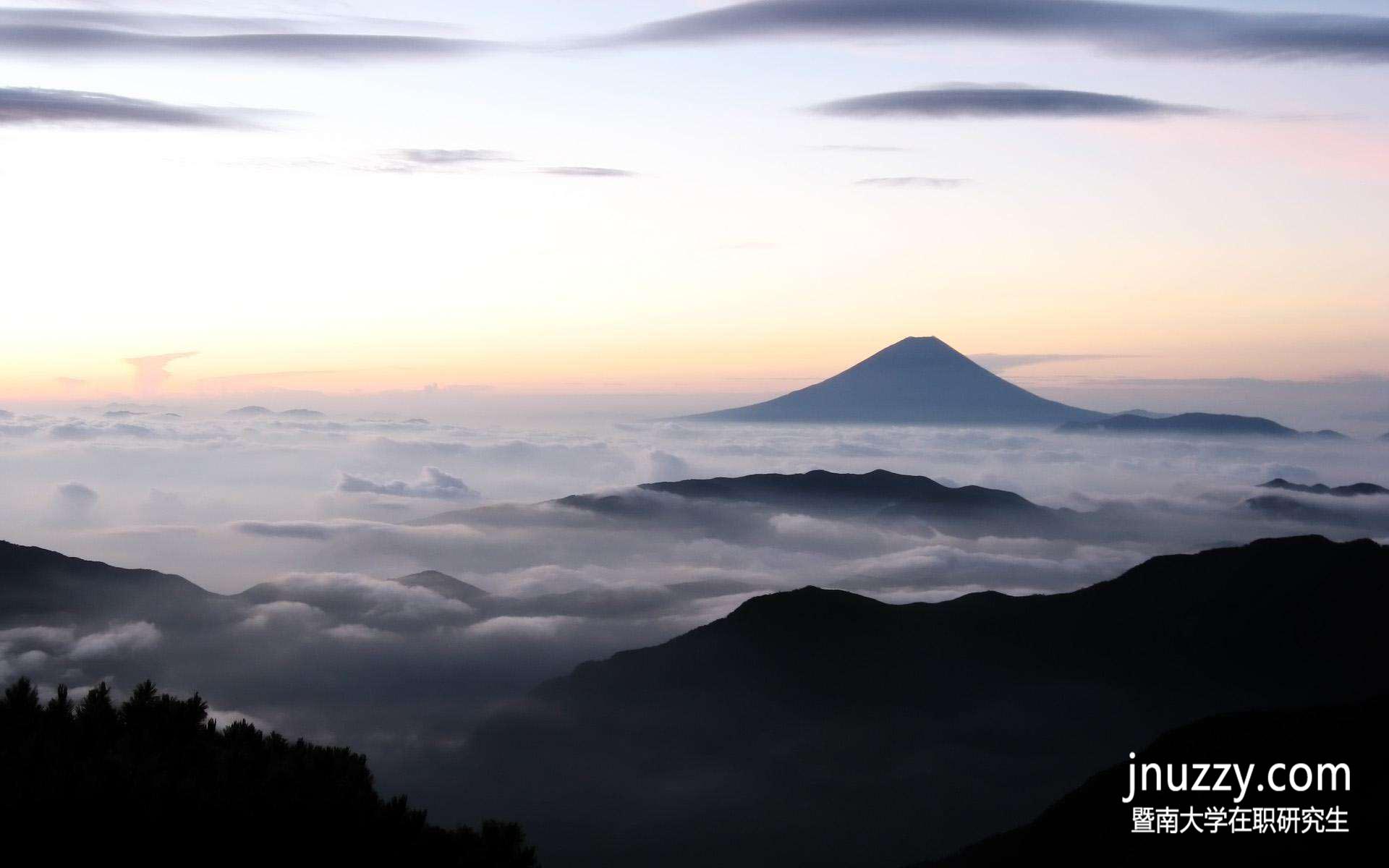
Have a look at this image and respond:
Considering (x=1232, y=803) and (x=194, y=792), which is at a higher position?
(x=194, y=792)

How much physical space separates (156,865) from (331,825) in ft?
13.0

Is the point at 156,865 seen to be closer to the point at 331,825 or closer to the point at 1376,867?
the point at 331,825

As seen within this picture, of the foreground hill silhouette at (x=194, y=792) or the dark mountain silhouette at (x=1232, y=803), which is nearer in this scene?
the foreground hill silhouette at (x=194, y=792)

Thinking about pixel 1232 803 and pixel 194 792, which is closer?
pixel 194 792

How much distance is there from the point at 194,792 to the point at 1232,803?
78.5 metres

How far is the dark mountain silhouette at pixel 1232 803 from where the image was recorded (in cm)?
8006

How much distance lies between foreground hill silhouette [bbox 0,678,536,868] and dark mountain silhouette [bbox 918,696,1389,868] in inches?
2492

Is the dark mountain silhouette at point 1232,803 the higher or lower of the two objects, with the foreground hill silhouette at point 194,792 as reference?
lower

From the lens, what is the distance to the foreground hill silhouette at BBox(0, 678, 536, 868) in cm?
2336

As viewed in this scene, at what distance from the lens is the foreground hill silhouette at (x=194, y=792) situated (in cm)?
2336

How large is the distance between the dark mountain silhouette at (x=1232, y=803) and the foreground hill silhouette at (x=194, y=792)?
6329 centimetres

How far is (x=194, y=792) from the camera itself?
24703mm

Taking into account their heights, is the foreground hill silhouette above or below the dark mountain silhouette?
above

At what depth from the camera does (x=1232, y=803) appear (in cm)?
8356
